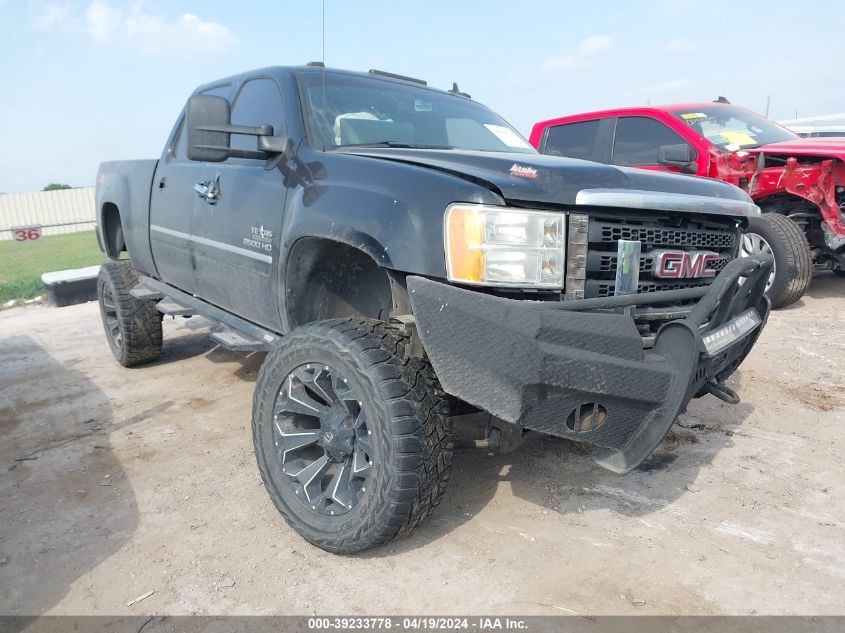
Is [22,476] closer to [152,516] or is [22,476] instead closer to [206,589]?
[152,516]

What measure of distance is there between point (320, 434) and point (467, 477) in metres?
0.86

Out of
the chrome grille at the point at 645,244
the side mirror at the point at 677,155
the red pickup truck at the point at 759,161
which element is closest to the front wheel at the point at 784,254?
the red pickup truck at the point at 759,161

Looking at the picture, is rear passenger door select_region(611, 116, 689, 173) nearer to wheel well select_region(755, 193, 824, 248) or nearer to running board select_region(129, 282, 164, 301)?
wheel well select_region(755, 193, 824, 248)

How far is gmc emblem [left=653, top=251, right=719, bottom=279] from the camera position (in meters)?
2.46

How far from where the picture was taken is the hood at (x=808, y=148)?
564cm

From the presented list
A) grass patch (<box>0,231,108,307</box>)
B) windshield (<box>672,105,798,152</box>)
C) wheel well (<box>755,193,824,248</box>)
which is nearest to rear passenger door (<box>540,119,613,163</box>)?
windshield (<box>672,105,798,152</box>)

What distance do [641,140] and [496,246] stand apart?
505 centimetres

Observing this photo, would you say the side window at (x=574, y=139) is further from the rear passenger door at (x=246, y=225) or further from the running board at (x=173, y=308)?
the running board at (x=173, y=308)

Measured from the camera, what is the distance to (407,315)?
2.41 m

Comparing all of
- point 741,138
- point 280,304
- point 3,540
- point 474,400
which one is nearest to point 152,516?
point 3,540

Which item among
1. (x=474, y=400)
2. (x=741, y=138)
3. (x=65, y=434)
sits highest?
(x=741, y=138)

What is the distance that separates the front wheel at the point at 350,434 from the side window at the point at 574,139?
16.6ft

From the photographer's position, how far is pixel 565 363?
77.4 inches

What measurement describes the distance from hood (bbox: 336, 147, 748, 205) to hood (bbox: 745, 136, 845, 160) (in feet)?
12.2
